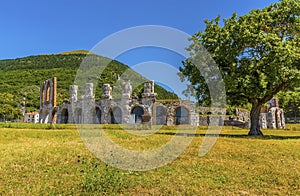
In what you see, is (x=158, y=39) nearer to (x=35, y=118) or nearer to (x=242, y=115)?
(x=242, y=115)

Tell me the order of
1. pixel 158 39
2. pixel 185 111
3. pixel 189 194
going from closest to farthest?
pixel 189 194 → pixel 158 39 → pixel 185 111

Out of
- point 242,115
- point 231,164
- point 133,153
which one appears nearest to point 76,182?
point 133,153

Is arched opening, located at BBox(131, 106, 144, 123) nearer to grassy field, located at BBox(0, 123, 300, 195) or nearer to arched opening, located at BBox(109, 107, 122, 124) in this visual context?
arched opening, located at BBox(109, 107, 122, 124)

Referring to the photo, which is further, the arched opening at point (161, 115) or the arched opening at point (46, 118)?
the arched opening at point (46, 118)

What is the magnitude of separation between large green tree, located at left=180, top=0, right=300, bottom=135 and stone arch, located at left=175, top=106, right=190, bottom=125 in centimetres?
1619

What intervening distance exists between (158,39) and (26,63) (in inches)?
3999

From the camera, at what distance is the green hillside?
47.8m

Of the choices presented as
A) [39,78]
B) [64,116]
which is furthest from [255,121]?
[39,78]

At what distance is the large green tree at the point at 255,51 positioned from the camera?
14883mm

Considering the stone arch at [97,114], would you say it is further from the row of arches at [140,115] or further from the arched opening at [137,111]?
the arched opening at [137,111]

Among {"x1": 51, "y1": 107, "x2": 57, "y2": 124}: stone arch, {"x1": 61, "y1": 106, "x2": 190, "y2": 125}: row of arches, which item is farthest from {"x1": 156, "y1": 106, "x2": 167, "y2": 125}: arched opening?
{"x1": 51, "y1": 107, "x2": 57, "y2": 124}: stone arch

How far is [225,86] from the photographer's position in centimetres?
1611

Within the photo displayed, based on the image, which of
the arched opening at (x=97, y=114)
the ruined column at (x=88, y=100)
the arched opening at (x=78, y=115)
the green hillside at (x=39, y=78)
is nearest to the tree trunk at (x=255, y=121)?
the green hillside at (x=39, y=78)

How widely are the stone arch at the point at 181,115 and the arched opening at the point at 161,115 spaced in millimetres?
1689
